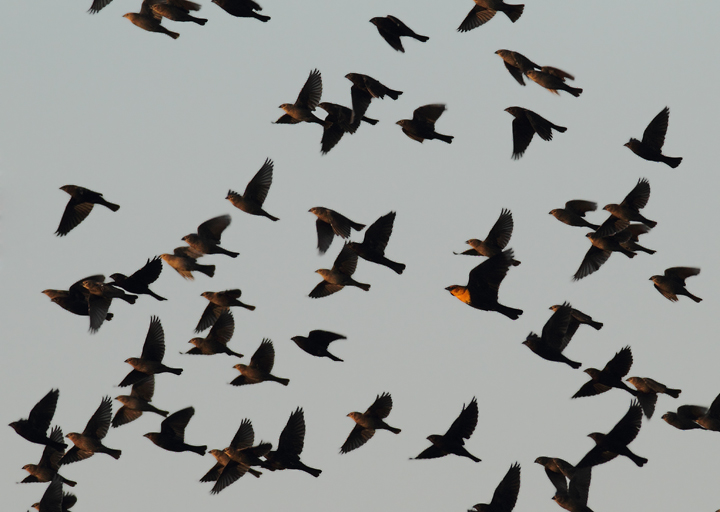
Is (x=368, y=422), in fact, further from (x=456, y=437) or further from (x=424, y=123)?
(x=424, y=123)

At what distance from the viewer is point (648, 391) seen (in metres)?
27.7

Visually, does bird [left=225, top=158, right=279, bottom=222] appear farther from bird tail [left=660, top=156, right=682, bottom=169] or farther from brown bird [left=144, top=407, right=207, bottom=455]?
bird tail [left=660, top=156, right=682, bottom=169]

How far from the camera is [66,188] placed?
95.8 ft

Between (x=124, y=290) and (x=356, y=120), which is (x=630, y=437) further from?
(x=124, y=290)

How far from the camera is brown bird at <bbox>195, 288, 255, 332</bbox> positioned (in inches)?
1206

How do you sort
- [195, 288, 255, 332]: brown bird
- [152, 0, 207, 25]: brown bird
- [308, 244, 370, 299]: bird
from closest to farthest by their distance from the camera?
[152, 0, 207, 25]: brown bird < [308, 244, 370, 299]: bird < [195, 288, 255, 332]: brown bird

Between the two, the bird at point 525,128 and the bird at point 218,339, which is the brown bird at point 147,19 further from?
the bird at point 525,128

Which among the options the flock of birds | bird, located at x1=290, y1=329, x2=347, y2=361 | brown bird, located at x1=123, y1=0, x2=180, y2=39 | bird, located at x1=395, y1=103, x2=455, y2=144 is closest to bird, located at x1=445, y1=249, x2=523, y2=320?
the flock of birds

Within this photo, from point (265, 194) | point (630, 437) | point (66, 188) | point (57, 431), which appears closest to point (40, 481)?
point (57, 431)

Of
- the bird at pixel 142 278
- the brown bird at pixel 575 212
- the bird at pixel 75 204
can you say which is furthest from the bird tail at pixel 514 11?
the bird at pixel 75 204

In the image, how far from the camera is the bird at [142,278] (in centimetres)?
2819

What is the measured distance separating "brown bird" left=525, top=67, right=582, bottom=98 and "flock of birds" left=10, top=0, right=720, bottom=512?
28 mm

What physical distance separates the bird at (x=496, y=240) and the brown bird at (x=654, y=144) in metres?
3.61

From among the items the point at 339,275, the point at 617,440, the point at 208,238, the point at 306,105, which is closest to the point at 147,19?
the point at 306,105
